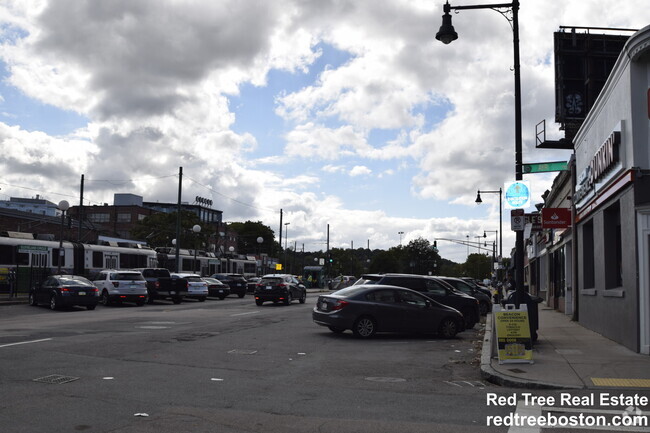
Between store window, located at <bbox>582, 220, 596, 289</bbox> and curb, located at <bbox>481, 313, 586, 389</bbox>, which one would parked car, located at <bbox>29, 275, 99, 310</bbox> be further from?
curb, located at <bbox>481, 313, 586, 389</bbox>

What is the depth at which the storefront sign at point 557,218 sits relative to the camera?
2131 cm

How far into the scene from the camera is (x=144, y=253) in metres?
44.1

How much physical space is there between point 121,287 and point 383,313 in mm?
17353

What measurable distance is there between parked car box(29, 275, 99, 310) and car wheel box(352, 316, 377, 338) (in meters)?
14.7

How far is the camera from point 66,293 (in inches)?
1008

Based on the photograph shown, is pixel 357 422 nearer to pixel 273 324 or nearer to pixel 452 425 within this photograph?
pixel 452 425

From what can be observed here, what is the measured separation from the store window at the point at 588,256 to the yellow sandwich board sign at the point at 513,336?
28.9ft

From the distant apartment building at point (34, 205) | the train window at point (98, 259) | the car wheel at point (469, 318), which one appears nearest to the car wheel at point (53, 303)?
the train window at point (98, 259)

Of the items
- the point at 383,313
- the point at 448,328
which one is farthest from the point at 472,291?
the point at 383,313

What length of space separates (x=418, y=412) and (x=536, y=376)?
329 centimetres

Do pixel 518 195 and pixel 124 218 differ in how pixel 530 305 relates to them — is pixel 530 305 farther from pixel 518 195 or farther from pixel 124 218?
pixel 124 218

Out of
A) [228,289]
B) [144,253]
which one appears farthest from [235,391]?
[144,253]

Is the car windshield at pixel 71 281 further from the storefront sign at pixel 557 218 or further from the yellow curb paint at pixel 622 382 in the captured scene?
the yellow curb paint at pixel 622 382

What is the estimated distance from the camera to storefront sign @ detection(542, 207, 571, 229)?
21.3 meters
